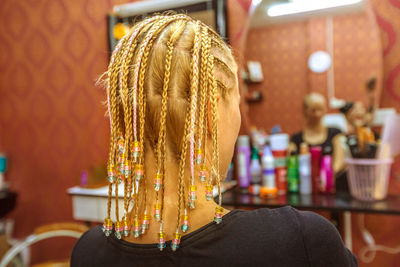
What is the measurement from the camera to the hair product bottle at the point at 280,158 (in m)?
1.48

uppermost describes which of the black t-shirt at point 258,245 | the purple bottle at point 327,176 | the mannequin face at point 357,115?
the mannequin face at point 357,115

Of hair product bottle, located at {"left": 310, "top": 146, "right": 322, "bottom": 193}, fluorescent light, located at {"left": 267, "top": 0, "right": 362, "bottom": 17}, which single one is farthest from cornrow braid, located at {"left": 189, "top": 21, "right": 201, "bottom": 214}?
fluorescent light, located at {"left": 267, "top": 0, "right": 362, "bottom": 17}

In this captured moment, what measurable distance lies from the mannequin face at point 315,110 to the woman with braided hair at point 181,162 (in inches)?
41.3

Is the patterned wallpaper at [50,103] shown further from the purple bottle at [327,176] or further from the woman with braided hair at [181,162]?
the woman with braided hair at [181,162]

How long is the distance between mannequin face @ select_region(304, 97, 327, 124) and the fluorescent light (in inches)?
17.2

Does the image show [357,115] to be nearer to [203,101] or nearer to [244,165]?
[244,165]

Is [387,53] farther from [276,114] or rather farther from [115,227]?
[115,227]

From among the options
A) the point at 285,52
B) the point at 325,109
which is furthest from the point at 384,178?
the point at 285,52

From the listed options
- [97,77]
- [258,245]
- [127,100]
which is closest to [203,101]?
[127,100]

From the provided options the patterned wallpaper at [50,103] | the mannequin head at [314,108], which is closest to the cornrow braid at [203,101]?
the mannequin head at [314,108]

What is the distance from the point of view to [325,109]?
5.04ft

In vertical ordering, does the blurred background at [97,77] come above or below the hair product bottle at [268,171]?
above

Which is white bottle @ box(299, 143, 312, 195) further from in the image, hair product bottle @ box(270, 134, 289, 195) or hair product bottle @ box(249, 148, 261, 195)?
hair product bottle @ box(249, 148, 261, 195)

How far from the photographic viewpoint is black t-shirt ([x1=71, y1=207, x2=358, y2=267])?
49 cm
